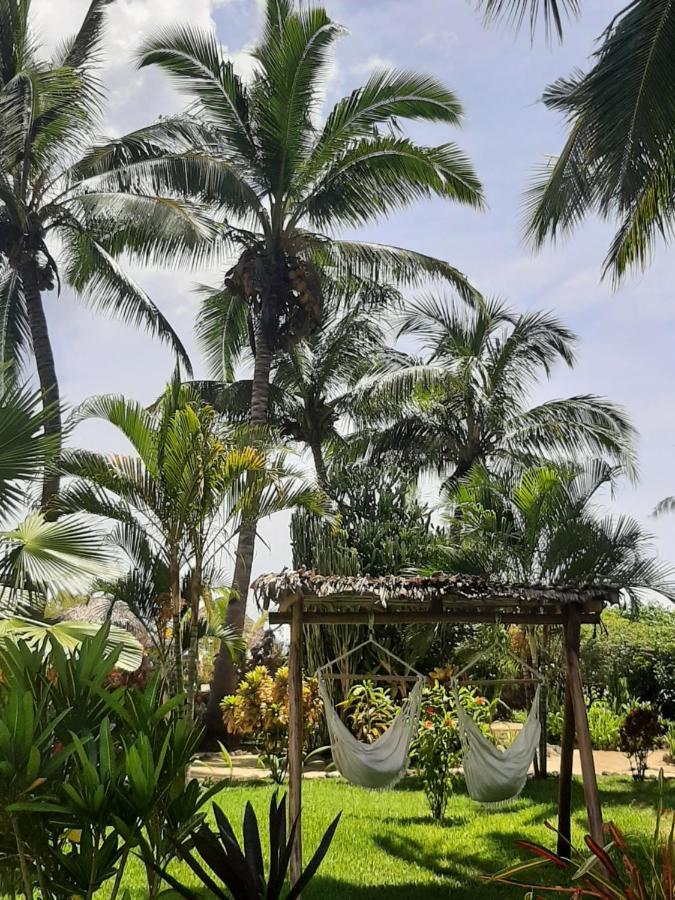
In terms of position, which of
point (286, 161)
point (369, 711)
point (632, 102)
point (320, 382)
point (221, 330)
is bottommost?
point (369, 711)

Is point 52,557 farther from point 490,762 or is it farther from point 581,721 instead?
point 581,721

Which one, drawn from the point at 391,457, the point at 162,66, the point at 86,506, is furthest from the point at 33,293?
the point at 391,457

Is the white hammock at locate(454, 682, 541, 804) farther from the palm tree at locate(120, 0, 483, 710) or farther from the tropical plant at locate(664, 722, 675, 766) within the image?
the palm tree at locate(120, 0, 483, 710)

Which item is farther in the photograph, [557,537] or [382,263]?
[382,263]

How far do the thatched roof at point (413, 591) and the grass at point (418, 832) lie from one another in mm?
1699

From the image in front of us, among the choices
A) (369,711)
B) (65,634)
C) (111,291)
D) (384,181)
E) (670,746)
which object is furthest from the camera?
(111,291)

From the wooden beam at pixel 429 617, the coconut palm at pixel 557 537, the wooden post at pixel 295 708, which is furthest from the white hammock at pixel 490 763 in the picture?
the coconut palm at pixel 557 537

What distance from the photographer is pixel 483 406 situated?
15023mm

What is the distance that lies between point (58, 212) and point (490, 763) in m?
9.82

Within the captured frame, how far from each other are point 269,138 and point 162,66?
76.1 inches

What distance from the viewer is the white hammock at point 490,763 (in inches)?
223

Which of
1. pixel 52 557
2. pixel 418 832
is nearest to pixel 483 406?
pixel 418 832

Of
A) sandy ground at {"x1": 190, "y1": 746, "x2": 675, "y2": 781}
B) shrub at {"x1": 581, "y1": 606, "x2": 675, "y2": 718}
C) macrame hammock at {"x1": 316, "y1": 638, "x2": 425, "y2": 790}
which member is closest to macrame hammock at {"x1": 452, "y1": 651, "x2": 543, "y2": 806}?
macrame hammock at {"x1": 316, "y1": 638, "x2": 425, "y2": 790}

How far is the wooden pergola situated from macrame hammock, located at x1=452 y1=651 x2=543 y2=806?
1.17 ft
